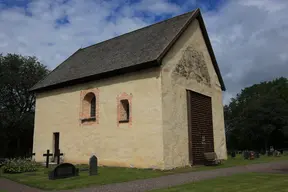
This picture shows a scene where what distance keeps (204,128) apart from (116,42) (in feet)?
34.7

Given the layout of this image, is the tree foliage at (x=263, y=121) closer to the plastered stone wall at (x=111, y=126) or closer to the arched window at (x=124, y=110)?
the arched window at (x=124, y=110)

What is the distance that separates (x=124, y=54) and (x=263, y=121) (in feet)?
133

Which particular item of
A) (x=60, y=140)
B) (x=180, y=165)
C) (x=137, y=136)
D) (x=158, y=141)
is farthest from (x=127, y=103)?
(x=60, y=140)

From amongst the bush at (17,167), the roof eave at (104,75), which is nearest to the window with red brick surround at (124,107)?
the roof eave at (104,75)

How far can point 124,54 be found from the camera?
19.5m

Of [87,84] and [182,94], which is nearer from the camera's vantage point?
[182,94]

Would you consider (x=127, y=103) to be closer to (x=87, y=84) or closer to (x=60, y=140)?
(x=87, y=84)

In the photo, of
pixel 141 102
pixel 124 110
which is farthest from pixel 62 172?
pixel 124 110

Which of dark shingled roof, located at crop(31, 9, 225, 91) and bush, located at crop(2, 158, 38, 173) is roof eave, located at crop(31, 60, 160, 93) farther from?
bush, located at crop(2, 158, 38, 173)

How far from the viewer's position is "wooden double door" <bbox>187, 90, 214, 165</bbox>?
17.3 meters

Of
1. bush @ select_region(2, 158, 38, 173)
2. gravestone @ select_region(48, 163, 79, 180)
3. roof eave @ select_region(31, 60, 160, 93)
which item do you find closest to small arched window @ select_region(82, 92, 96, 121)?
roof eave @ select_region(31, 60, 160, 93)

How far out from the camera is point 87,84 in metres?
20.0

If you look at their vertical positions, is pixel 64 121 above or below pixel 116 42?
below

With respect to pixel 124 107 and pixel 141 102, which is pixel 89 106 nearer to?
pixel 124 107
